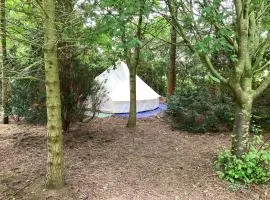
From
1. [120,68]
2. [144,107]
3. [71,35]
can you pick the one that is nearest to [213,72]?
[71,35]

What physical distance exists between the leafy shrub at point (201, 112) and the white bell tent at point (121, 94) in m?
2.33

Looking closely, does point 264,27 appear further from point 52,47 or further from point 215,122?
point 52,47

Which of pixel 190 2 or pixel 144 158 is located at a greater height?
pixel 190 2

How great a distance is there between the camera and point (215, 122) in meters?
8.42

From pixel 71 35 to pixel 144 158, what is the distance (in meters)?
2.64

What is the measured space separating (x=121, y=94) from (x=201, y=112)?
12.0 feet

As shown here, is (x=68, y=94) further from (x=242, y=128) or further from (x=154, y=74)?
(x=154, y=74)

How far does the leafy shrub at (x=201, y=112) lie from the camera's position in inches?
332

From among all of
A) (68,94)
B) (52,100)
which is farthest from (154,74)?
(52,100)

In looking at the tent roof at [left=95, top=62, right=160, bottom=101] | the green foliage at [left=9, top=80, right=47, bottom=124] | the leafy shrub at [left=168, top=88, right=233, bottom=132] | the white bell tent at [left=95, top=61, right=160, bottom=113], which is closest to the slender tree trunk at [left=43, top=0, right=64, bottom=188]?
the green foliage at [left=9, top=80, right=47, bottom=124]

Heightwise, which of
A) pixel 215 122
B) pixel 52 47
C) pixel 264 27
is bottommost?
pixel 215 122

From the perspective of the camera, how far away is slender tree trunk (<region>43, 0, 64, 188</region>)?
13.8 feet

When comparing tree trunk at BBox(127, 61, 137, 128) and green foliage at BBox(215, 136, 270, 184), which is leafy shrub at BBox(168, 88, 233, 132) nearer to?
tree trunk at BBox(127, 61, 137, 128)

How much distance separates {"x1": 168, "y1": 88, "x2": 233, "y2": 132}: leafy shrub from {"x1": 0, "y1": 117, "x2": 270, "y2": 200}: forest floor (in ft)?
1.29
